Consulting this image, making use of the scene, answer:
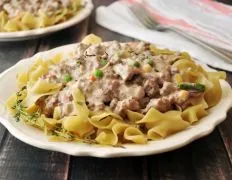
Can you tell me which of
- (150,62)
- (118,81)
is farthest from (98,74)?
(150,62)

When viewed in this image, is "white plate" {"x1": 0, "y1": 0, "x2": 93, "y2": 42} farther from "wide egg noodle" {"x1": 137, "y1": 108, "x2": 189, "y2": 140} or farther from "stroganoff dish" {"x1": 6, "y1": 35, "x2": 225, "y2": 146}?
"wide egg noodle" {"x1": 137, "y1": 108, "x2": 189, "y2": 140}

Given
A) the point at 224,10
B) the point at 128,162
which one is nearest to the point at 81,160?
the point at 128,162

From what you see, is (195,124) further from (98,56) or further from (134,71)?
(98,56)

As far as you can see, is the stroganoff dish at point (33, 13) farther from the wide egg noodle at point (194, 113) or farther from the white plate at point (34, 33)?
the wide egg noodle at point (194, 113)

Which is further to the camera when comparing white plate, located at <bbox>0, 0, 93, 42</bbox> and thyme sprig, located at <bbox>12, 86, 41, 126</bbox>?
white plate, located at <bbox>0, 0, 93, 42</bbox>

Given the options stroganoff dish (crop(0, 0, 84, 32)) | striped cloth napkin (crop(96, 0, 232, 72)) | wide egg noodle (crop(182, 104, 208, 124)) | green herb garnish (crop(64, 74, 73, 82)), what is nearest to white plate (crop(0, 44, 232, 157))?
wide egg noodle (crop(182, 104, 208, 124))

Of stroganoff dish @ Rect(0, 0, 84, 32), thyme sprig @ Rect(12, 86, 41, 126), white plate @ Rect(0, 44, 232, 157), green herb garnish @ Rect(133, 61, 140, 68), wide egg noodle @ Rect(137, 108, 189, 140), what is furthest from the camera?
stroganoff dish @ Rect(0, 0, 84, 32)
